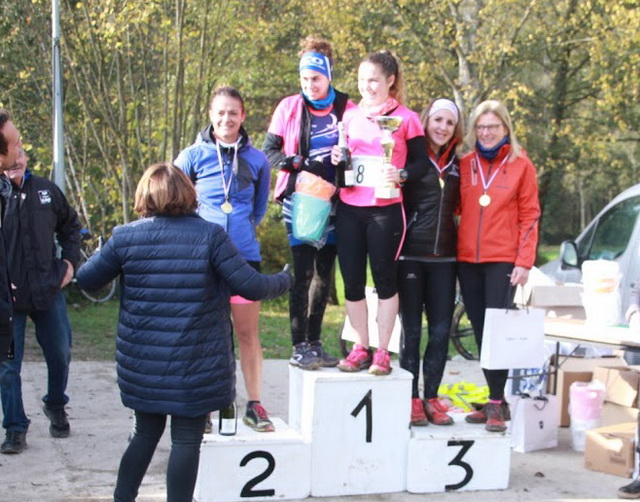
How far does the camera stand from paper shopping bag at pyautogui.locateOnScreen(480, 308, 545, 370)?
566 cm

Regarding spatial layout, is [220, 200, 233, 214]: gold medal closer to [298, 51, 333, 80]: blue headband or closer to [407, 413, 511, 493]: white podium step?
[298, 51, 333, 80]: blue headband

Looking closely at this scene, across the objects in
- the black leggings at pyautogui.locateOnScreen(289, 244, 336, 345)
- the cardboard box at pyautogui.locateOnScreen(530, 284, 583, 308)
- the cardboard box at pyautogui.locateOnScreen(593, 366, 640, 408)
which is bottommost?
the cardboard box at pyautogui.locateOnScreen(593, 366, 640, 408)

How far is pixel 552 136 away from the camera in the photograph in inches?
770

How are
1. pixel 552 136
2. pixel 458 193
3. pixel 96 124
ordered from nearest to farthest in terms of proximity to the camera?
pixel 458 193
pixel 96 124
pixel 552 136

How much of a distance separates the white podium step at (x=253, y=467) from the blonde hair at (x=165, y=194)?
1438 millimetres

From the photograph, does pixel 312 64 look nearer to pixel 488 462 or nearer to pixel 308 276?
pixel 308 276

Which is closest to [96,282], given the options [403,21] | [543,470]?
[543,470]

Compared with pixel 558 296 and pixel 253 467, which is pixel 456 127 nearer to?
pixel 253 467

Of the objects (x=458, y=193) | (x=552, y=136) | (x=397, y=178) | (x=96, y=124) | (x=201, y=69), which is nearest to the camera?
(x=397, y=178)

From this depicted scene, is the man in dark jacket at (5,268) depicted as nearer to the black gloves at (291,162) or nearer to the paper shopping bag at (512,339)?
the black gloves at (291,162)

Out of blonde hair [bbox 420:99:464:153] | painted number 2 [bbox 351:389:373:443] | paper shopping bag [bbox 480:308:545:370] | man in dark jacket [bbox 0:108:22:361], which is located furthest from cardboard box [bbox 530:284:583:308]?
man in dark jacket [bbox 0:108:22:361]

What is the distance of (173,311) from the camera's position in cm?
422

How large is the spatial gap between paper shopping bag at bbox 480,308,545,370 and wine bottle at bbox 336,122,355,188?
1.14 m

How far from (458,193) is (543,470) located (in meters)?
1.87
